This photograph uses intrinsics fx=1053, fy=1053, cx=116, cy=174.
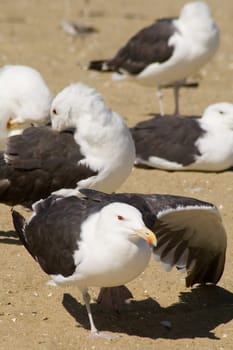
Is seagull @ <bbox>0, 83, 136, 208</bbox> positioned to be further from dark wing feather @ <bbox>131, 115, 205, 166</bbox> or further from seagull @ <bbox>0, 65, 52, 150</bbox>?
dark wing feather @ <bbox>131, 115, 205, 166</bbox>

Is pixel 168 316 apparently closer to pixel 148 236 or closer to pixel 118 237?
pixel 118 237

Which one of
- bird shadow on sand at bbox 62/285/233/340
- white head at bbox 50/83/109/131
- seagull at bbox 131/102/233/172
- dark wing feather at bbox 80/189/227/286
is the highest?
white head at bbox 50/83/109/131

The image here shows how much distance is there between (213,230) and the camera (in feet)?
23.0

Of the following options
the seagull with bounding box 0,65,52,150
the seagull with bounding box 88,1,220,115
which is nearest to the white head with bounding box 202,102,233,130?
the seagull with bounding box 88,1,220,115

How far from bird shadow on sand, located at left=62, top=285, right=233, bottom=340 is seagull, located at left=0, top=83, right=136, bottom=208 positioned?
109 centimetres

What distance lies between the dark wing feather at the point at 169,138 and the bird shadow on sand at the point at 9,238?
2307mm

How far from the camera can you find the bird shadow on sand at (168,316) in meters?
6.63

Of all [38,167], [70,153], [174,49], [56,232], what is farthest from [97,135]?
[174,49]

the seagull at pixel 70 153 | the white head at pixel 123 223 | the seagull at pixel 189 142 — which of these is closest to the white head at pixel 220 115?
the seagull at pixel 189 142

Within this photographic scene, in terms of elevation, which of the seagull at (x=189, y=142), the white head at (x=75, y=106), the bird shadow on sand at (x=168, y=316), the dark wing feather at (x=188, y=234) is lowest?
the seagull at (x=189, y=142)

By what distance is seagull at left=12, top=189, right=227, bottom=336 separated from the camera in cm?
601

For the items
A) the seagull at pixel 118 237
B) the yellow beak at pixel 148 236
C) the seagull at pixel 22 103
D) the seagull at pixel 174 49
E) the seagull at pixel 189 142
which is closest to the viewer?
the yellow beak at pixel 148 236

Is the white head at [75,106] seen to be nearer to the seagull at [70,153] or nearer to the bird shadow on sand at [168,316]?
the seagull at [70,153]

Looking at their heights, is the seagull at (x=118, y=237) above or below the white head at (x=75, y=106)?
below
